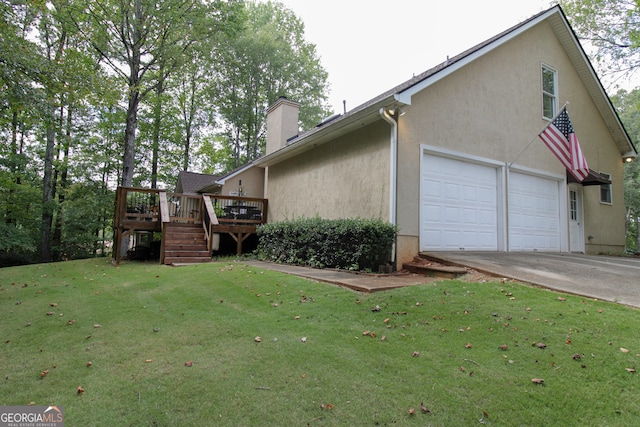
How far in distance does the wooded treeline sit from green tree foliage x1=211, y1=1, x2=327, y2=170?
0.08 m

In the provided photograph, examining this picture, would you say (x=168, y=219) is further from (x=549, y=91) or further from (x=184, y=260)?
(x=549, y=91)

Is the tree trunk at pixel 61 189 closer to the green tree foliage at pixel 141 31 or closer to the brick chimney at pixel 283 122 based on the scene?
the green tree foliage at pixel 141 31

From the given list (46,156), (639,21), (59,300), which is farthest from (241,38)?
(59,300)

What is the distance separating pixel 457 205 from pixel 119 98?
10558 mm

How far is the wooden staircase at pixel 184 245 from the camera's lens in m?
9.66

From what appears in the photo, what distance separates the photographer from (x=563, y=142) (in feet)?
26.9

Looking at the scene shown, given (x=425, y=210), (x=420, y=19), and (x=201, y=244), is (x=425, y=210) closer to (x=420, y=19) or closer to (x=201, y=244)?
(x=201, y=244)

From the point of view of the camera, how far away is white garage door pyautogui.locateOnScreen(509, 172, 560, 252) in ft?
30.2

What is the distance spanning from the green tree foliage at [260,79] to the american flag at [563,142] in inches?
846

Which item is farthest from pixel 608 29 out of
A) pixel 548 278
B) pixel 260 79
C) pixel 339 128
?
pixel 260 79

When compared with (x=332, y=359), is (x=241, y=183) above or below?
above

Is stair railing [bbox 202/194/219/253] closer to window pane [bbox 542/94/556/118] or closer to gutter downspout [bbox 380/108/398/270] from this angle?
gutter downspout [bbox 380/108/398/270]

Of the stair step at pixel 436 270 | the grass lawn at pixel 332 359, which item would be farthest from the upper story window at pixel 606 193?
the grass lawn at pixel 332 359

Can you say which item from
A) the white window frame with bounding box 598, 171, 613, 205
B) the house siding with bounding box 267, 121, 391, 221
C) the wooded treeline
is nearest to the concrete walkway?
the house siding with bounding box 267, 121, 391, 221
